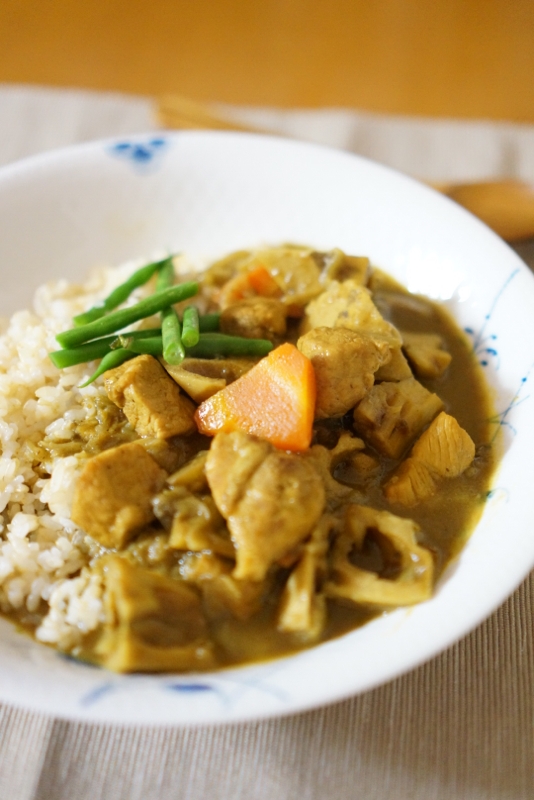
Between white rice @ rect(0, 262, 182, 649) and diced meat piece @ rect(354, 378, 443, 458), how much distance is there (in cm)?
124

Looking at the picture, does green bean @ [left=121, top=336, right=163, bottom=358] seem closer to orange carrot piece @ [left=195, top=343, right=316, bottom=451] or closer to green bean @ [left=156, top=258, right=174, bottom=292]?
orange carrot piece @ [left=195, top=343, right=316, bottom=451]

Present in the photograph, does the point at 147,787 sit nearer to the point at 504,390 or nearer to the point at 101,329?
the point at 101,329

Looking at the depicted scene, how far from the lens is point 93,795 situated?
2.37 m

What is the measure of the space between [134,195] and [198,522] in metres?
2.48

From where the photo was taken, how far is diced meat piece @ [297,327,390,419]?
285 cm

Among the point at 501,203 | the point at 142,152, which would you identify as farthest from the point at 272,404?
the point at 501,203

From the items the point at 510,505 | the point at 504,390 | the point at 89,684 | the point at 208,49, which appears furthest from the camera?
the point at 208,49

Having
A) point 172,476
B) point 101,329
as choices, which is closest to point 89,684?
point 172,476

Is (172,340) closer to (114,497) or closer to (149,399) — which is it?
(149,399)

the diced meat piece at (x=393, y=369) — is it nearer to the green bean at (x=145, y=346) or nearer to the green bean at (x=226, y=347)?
the green bean at (x=226, y=347)

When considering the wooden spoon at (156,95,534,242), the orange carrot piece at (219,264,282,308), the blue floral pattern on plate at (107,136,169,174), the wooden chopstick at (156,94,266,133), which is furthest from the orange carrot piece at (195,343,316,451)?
the wooden chopstick at (156,94,266,133)

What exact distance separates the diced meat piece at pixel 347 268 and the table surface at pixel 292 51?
105 inches

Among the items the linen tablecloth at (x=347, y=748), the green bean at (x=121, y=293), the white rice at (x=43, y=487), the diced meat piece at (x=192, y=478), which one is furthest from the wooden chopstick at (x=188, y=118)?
the linen tablecloth at (x=347, y=748)

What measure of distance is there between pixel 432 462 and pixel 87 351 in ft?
5.43
